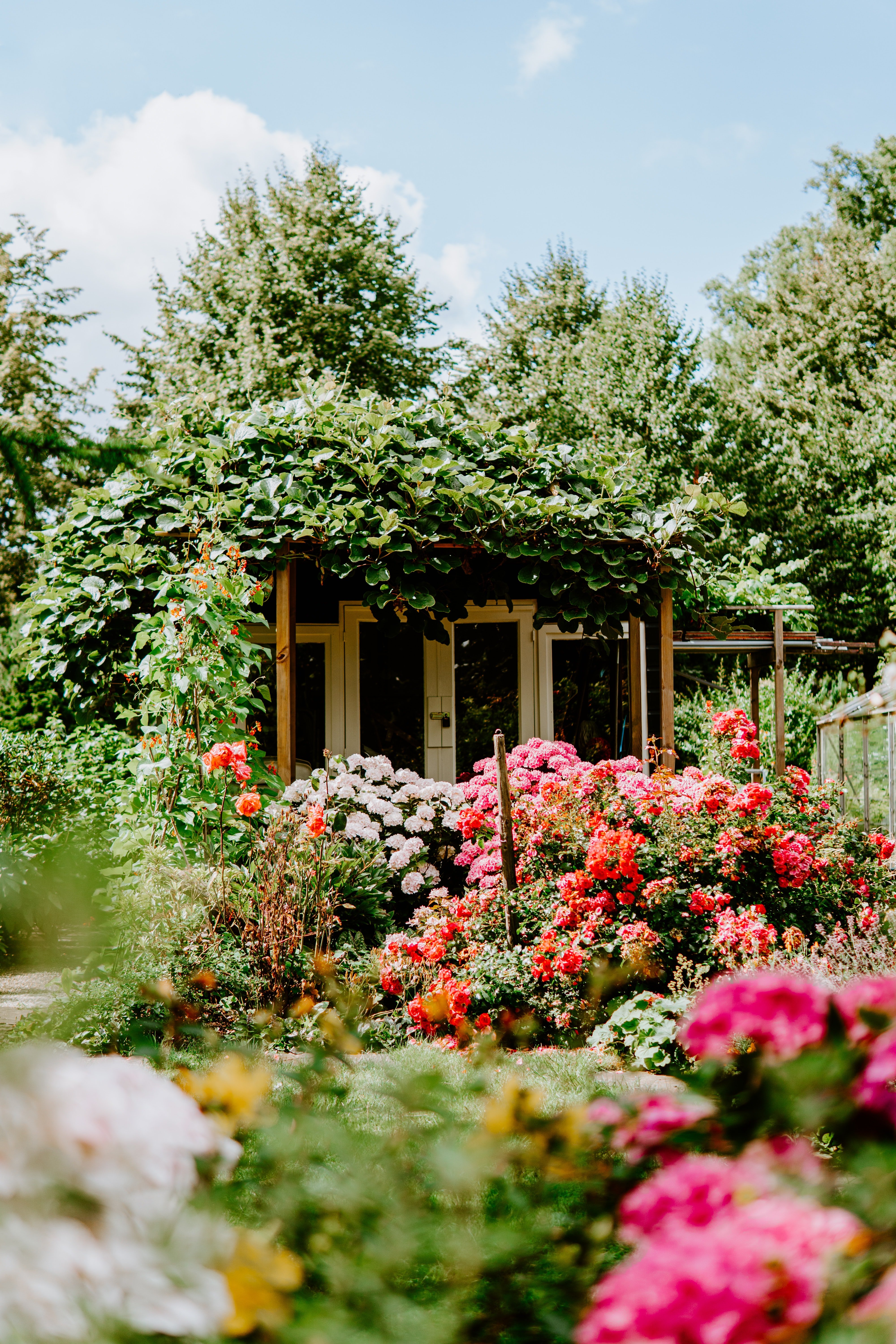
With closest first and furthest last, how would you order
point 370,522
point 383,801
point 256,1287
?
point 256,1287 < point 383,801 < point 370,522

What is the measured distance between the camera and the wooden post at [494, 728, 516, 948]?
485 centimetres

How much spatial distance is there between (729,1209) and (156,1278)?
0.52 meters

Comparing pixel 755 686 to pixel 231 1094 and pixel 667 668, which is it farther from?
pixel 231 1094

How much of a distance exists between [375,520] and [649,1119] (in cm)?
583

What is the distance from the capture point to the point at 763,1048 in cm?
117

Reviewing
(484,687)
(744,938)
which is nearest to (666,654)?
(484,687)

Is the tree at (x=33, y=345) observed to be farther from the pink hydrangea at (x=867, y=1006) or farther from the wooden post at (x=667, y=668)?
the pink hydrangea at (x=867, y=1006)

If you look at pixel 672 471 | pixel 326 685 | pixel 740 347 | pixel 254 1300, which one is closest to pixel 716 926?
pixel 254 1300

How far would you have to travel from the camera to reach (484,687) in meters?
9.02

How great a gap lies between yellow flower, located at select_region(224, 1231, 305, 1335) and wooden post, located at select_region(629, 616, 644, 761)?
282 inches

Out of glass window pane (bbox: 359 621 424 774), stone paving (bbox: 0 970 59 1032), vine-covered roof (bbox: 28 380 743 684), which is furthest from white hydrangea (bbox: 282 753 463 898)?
glass window pane (bbox: 359 621 424 774)

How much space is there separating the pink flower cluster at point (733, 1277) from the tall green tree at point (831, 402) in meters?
19.3

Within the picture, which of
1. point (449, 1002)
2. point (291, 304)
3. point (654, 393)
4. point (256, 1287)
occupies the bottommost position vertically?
point (449, 1002)

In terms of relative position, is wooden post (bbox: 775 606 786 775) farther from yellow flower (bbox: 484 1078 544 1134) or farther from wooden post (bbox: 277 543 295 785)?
yellow flower (bbox: 484 1078 544 1134)
